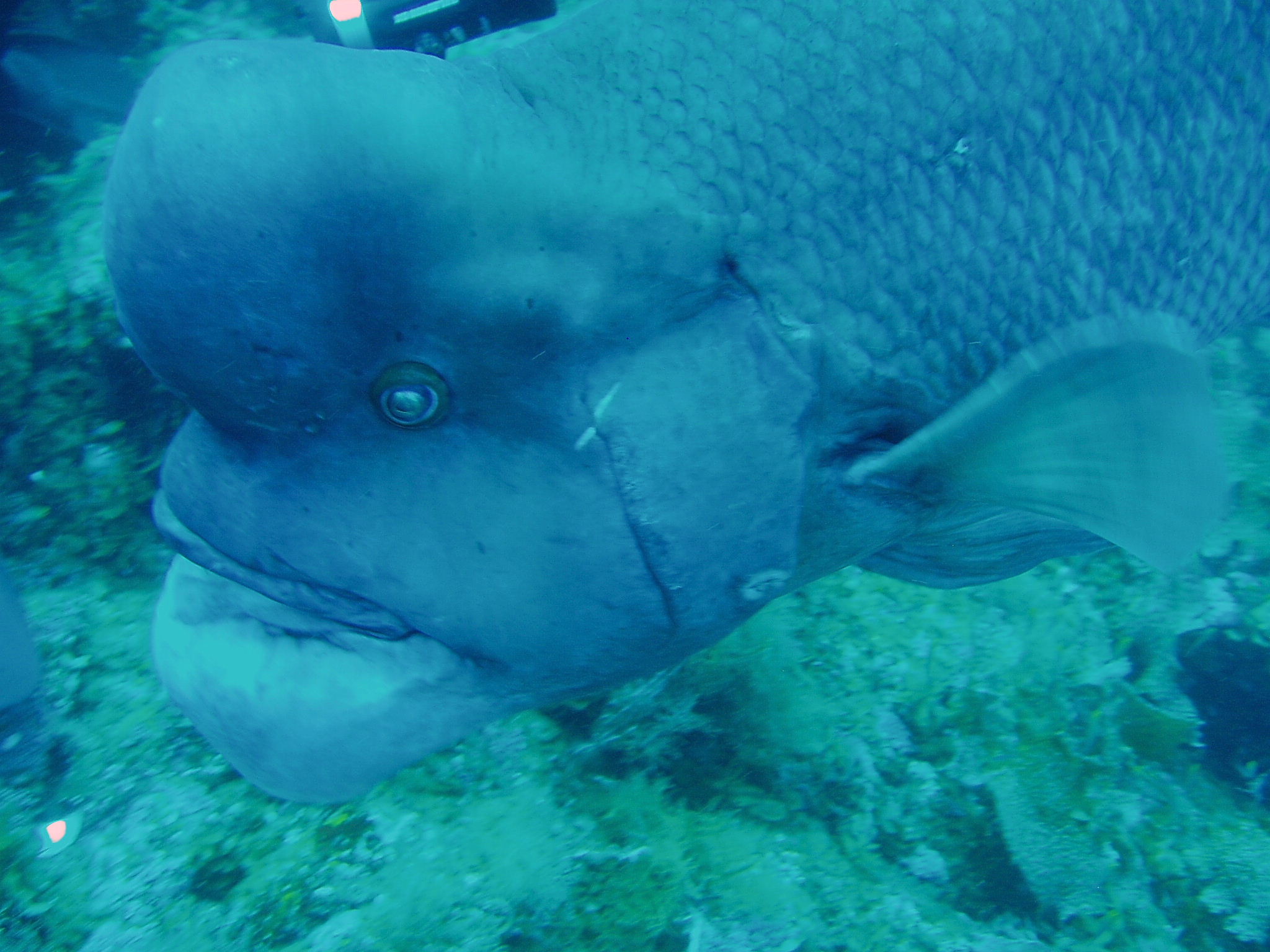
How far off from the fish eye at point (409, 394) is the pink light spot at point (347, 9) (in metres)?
1.38

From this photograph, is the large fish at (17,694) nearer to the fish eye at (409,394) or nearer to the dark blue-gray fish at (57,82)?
the fish eye at (409,394)

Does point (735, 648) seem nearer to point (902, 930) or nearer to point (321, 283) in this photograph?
point (902, 930)

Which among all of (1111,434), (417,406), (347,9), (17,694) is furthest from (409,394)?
(17,694)

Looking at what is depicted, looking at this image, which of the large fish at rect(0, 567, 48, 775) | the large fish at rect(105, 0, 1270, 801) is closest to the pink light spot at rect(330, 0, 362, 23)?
the large fish at rect(105, 0, 1270, 801)

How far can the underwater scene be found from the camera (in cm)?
107

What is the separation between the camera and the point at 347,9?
1914mm

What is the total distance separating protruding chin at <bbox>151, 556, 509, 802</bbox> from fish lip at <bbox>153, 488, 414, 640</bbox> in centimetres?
4

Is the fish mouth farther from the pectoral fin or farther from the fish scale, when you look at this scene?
the pectoral fin

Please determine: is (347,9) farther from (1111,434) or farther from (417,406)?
(1111,434)

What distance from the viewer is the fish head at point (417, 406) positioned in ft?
3.25

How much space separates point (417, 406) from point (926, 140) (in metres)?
1.02

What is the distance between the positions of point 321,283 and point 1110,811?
7.87 feet

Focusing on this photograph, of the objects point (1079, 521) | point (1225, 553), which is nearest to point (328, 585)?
point (1079, 521)

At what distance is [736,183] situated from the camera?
1192 millimetres
